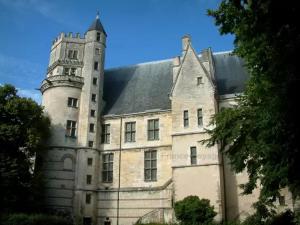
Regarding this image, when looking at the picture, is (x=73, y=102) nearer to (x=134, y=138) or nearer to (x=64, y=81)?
(x=64, y=81)

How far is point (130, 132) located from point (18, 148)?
9318mm

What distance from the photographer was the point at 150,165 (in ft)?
100

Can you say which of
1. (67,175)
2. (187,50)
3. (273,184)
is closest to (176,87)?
(187,50)

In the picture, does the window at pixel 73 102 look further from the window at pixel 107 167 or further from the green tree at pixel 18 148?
the window at pixel 107 167

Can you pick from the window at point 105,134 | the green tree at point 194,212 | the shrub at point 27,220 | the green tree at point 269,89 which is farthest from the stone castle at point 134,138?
the green tree at point 269,89

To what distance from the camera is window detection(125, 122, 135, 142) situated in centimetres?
3198

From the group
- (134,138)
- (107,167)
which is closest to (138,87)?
(134,138)

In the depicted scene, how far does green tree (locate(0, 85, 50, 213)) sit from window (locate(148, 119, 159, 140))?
8.95m

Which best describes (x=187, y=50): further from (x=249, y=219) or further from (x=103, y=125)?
(x=249, y=219)

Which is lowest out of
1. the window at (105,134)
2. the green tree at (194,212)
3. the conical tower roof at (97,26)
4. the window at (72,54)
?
the green tree at (194,212)

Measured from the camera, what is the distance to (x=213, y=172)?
→ 87.5 feet

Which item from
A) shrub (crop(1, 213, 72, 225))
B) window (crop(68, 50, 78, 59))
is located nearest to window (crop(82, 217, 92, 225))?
shrub (crop(1, 213, 72, 225))

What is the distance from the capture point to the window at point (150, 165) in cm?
3016

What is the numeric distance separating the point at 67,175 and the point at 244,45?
20330mm
